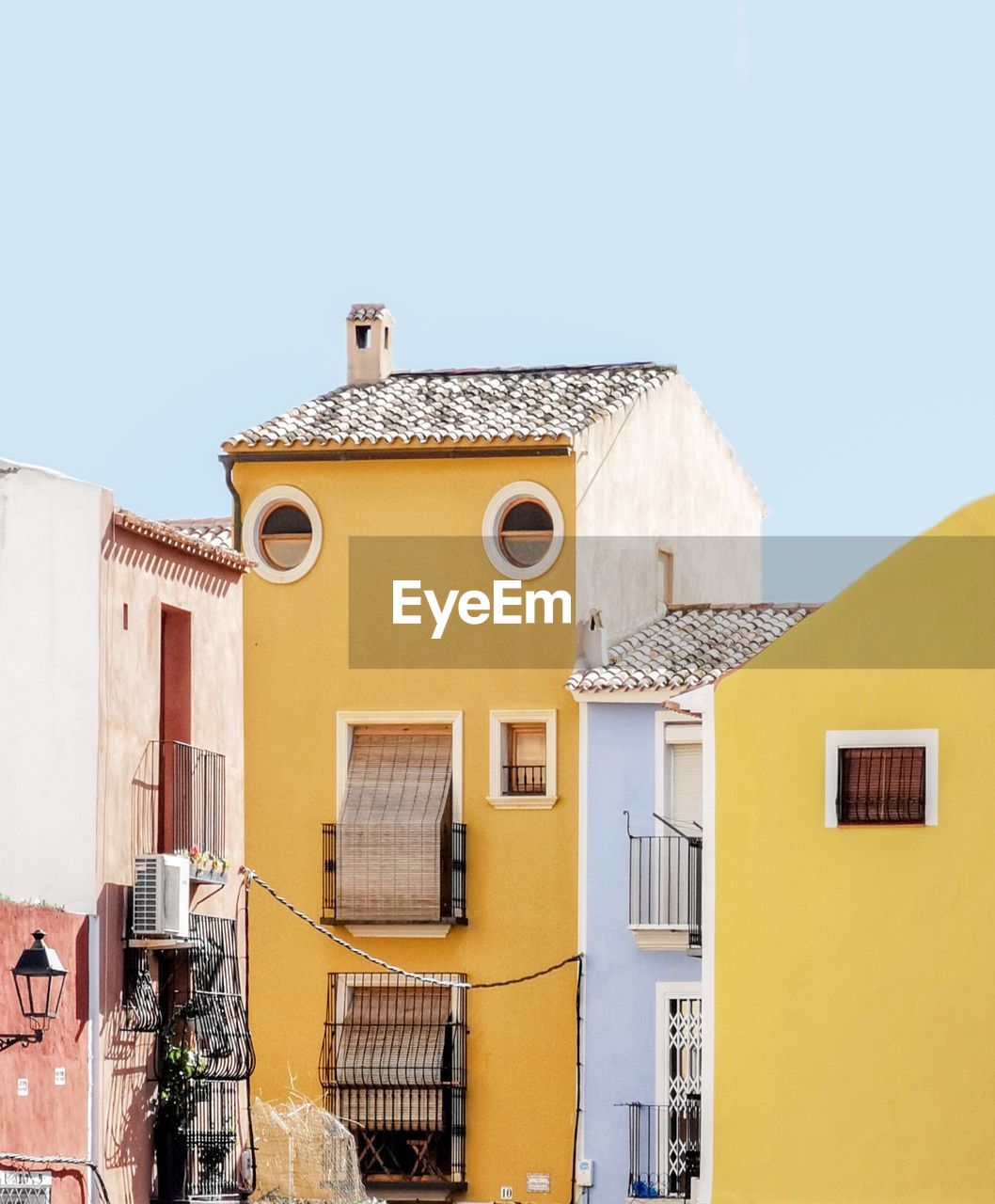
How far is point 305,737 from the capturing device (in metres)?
33.7

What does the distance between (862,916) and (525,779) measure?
10.7 metres

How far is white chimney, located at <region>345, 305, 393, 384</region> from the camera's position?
121 ft

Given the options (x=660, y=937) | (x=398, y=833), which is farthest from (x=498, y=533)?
(x=660, y=937)

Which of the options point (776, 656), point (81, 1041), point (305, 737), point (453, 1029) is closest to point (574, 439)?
point (305, 737)

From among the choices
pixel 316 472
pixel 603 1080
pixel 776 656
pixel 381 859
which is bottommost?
pixel 603 1080

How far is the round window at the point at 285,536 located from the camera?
34062 mm

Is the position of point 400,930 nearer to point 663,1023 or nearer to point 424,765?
point 424,765

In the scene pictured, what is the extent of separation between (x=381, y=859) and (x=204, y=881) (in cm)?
932

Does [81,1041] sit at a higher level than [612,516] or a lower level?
lower

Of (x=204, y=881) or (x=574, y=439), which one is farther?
(x=574, y=439)

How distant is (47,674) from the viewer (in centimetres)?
2236

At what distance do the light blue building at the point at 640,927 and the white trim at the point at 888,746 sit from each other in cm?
809

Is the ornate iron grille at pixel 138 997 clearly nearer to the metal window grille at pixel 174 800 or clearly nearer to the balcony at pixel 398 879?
the metal window grille at pixel 174 800

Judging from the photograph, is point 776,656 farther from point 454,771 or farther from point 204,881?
point 454,771
